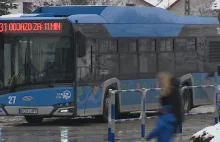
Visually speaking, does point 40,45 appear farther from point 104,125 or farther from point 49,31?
point 104,125

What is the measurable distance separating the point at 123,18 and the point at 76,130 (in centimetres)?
435

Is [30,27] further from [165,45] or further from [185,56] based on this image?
[185,56]

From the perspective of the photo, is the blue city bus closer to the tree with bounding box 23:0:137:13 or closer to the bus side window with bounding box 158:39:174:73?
the bus side window with bounding box 158:39:174:73

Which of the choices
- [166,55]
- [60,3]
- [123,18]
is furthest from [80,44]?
[60,3]

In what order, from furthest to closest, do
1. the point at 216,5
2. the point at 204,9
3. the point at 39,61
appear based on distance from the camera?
the point at 204,9, the point at 216,5, the point at 39,61

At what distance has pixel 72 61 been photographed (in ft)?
66.2

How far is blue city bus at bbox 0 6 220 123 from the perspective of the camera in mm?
20156

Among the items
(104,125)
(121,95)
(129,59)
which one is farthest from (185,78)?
(121,95)

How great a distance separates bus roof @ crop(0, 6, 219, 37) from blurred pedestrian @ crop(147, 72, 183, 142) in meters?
8.96

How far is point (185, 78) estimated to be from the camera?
24.4 m

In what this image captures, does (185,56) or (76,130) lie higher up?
(185,56)

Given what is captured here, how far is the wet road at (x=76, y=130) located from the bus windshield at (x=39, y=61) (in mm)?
1371

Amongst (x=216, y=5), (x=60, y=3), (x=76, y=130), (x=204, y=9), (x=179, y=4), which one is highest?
(x=179, y=4)

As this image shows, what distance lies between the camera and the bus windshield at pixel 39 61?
20.1 metres
